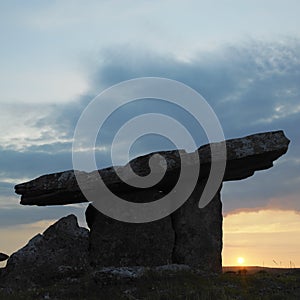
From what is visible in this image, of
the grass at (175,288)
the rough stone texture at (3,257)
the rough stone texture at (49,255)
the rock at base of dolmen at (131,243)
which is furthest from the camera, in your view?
the rough stone texture at (3,257)

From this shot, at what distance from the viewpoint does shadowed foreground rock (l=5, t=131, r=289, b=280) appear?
67.1 ft

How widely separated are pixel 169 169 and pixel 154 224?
237cm

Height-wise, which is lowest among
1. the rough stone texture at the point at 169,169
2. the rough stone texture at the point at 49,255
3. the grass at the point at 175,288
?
the grass at the point at 175,288

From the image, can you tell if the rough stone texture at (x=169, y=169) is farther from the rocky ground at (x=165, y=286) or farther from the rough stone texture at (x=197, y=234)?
the rocky ground at (x=165, y=286)

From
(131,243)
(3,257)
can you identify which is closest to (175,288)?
(131,243)

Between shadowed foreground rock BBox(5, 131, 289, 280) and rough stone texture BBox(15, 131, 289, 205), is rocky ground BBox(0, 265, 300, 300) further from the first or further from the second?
rough stone texture BBox(15, 131, 289, 205)

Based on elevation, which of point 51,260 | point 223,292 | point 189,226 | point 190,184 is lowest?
point 223,292

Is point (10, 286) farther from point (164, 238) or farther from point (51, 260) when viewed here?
point (164, 238)

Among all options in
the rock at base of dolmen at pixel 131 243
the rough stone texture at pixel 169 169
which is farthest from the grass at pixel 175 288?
the rough stone texture at pixel 169 169

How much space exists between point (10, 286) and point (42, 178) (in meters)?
4.78

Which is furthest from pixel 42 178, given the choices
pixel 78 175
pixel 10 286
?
pixel 10 286

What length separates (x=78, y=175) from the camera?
2142 cm

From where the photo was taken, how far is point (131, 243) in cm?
2123

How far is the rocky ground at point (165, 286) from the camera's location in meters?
14.4
